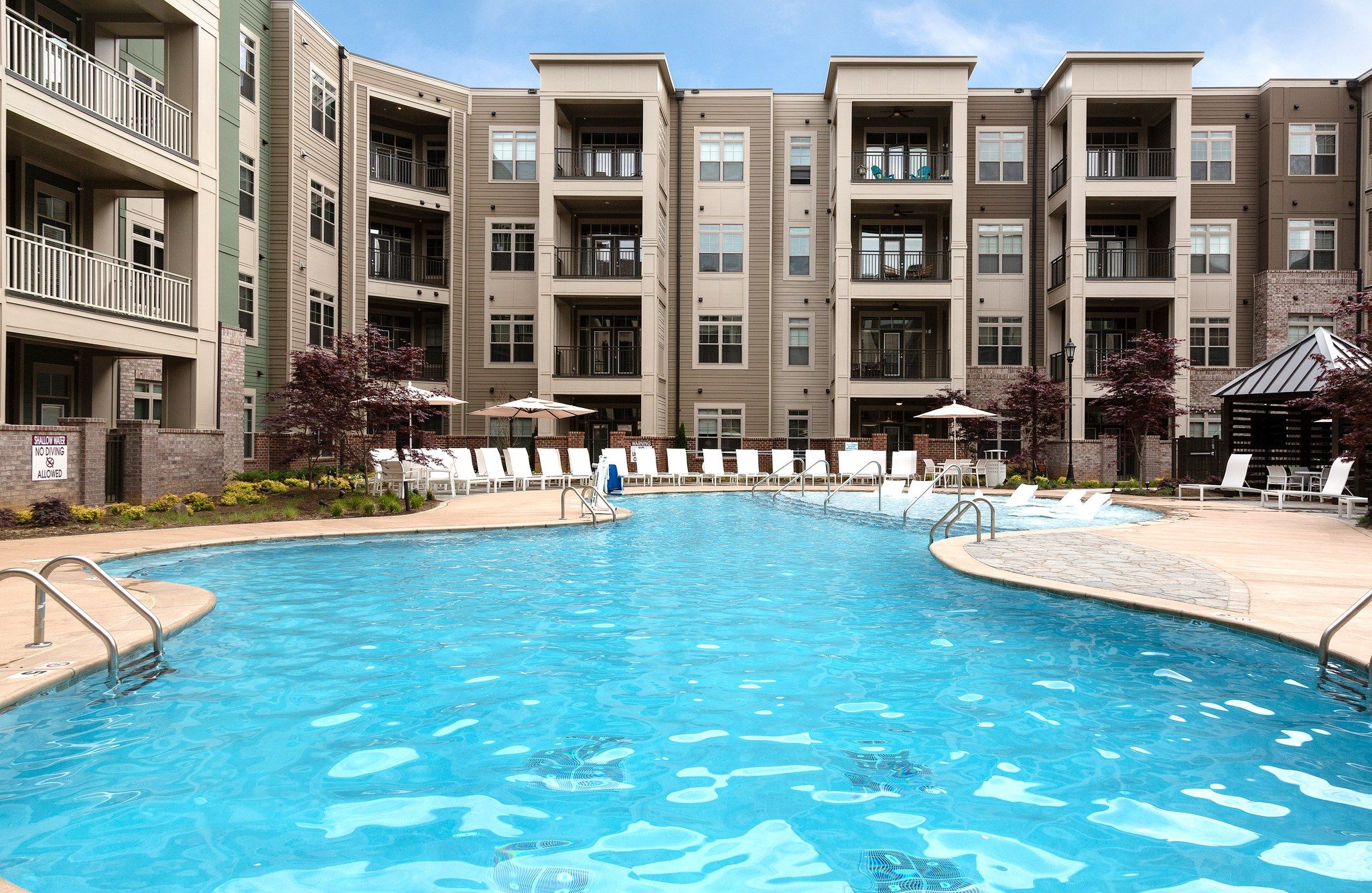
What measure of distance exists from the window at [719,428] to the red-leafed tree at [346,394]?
51.5 feet

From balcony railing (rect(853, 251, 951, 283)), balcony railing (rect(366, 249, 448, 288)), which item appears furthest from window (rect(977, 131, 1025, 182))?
balcony railing (rect(366, 249, 448, 288))

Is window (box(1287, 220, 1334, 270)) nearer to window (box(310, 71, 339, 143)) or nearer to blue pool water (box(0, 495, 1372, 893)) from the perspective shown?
blue pool water (box(0, 495, 1372, 893))

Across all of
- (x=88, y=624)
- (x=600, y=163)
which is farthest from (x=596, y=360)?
(x=88, y=624)

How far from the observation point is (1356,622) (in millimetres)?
6086

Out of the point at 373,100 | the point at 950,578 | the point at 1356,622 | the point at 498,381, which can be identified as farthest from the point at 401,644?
the point at 373,100

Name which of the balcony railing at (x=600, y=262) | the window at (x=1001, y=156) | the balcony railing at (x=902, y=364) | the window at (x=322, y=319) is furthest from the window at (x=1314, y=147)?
the window at (x=322, y=319)

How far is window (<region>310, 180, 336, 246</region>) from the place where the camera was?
25844 millimetres

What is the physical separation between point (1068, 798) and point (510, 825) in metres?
2.54

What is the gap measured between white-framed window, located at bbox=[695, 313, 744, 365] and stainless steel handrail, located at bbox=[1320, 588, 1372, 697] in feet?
85.2

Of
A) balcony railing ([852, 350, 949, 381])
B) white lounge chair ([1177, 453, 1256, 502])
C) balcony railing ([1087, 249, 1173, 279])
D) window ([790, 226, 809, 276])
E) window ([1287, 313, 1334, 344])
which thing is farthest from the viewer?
window ([790, 226, 809, 276])

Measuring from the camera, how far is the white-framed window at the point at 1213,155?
96.8 feet

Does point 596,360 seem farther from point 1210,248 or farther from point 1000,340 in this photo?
point 1210,248

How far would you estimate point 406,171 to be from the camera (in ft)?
98.0

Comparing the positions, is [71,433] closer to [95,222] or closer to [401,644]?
[95,222]
